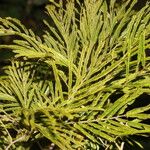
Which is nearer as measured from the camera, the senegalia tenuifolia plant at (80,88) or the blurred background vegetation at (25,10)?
the senegalia tenuifolia plant at (80,88)

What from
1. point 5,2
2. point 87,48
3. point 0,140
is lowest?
point 0,140

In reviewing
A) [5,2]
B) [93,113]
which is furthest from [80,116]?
[5,2]

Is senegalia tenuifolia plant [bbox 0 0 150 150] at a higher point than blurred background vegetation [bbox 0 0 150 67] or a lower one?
lower

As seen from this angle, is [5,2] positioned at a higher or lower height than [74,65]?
higher

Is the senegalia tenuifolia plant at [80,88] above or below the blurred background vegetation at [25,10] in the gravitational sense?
below

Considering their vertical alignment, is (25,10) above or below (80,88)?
above

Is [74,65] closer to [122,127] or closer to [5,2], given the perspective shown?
[122,127]

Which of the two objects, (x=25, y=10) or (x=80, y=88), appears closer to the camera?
(x=80, y=88)

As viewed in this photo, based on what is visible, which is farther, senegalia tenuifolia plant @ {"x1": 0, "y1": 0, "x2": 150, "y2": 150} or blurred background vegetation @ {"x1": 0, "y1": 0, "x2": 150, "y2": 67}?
blurred background vegetation @ {"x1": 0, "y1": 0, "x2": 150, "y2": 67}
